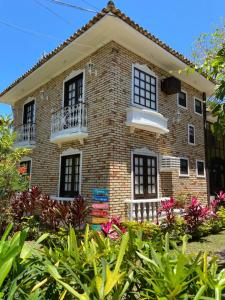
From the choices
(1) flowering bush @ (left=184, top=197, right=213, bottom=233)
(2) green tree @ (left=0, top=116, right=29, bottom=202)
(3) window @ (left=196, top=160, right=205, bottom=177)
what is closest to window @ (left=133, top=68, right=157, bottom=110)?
(3) window @ (left=196, top=160, right=205, bottom=177)

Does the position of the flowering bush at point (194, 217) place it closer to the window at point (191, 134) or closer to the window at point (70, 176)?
the window at point (70, 176)

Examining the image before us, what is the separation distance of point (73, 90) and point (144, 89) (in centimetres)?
313

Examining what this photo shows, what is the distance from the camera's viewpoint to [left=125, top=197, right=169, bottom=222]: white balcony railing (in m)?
9.67

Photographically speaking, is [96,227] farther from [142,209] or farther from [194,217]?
[194,217]

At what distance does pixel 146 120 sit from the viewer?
1057cm

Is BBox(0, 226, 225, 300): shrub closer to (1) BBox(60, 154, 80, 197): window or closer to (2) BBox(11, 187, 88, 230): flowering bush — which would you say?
(2) BBox(11, 187, 88, 230): flowering bush

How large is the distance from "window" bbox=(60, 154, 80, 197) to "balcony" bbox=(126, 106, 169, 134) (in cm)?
269

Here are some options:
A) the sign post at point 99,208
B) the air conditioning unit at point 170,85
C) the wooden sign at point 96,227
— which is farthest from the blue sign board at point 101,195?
the air conditioning unit at point 170,85

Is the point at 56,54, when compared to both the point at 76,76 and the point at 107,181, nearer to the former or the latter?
the point at 76,76

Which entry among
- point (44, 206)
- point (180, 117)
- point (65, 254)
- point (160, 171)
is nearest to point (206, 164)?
point (180, 117)

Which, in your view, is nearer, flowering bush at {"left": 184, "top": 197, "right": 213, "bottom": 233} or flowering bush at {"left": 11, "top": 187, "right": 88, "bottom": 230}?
flowering bush at {"left": 11, "top": 187, "right": 88, "bottom": 230}

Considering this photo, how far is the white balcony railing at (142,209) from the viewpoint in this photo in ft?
31.7

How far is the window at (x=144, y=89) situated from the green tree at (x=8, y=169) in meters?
5.63

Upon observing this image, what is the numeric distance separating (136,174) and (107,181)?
157cm
